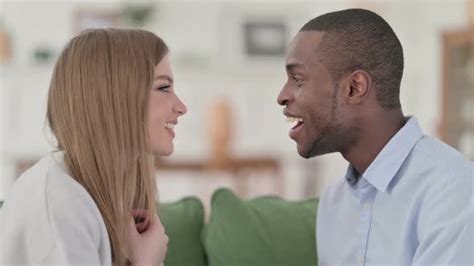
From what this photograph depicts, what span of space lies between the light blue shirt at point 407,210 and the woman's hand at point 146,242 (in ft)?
1.49

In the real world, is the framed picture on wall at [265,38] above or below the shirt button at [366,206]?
below

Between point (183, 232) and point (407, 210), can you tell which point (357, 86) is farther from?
point (183, 232)

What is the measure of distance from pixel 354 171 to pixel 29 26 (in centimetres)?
571

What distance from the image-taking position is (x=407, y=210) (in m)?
1.60

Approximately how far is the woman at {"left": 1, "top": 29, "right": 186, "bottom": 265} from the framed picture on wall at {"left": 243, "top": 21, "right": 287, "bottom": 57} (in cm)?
583

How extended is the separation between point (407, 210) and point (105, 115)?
65 cm

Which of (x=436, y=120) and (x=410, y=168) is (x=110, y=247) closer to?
(x=410, y=168)

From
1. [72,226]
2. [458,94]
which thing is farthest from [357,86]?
[458,94]

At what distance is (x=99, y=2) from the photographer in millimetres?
7160

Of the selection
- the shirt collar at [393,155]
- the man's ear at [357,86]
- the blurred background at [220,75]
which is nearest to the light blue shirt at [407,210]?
the shirt collar at [393,155]

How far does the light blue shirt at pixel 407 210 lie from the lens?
4.85 feet

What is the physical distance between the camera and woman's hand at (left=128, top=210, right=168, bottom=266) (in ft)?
4.96

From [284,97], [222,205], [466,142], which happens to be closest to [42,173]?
[284,97]

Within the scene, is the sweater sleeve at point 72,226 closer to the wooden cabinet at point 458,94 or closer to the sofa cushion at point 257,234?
the sofa cushion at point 257,234
